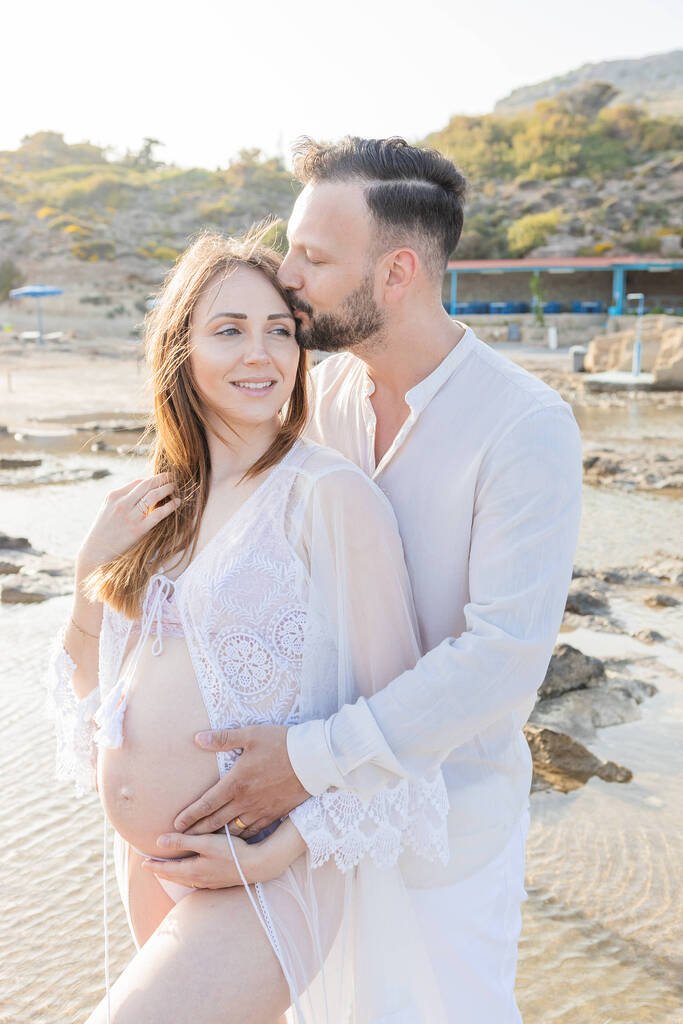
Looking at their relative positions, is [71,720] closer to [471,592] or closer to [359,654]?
[359,654]

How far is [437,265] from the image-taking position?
2.28m

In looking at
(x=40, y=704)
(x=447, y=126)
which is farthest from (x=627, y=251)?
(x=40, y=704)

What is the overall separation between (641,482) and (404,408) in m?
9.95

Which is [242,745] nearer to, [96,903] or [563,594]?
[563,594]

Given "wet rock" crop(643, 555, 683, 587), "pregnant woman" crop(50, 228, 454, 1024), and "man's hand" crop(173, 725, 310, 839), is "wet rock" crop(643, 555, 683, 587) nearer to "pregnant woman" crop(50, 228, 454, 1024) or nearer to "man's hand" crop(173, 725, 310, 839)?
Result: "pregnant woman" crop(50, 228, 454, 1024)

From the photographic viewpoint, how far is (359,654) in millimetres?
1871

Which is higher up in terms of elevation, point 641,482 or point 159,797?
point 159,797

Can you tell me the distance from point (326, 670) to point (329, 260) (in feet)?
2.95

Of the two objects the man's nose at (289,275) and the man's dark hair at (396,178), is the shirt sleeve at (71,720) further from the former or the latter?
the man's dark hair at (396,178)

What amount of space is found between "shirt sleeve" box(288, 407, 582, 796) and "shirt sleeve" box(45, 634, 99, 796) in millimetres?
629

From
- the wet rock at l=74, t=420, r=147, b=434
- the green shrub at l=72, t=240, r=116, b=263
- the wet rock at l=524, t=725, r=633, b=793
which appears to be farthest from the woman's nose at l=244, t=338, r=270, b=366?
the green shrub at l=72, t=240, r=116, b=263

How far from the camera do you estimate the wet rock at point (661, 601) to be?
690 centimetres

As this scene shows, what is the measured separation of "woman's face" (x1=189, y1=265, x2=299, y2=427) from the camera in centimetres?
202

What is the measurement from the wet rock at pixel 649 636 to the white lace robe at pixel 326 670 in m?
4.57
